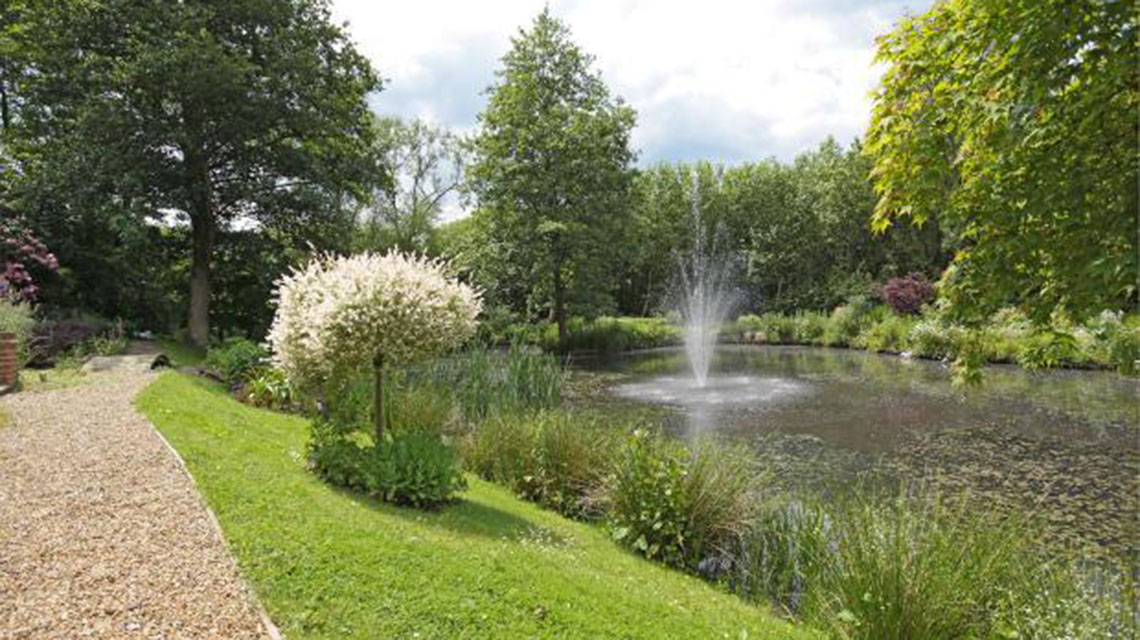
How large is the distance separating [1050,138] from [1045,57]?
1.23 feet

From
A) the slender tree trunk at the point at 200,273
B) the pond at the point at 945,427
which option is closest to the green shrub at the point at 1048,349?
the pond at the point at 945,427

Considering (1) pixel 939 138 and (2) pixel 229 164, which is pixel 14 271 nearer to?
(2) pixel 229 164

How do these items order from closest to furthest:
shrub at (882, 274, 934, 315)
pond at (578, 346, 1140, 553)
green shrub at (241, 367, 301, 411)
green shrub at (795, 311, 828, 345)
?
pond at (578, 346, 1140, 553) < green shrub at (241, 367, 301, 411) < shrub at (882, 274, 934, 315) < green shrub at (795, 311, 828, 345)

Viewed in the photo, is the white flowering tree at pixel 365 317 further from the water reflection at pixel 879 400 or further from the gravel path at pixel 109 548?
the water reflection at pixel 879 400

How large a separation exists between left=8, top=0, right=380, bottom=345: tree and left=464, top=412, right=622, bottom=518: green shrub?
11598 millimetres

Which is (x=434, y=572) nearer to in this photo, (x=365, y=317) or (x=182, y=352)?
(x=365, y=317)

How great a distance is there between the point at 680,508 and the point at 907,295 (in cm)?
2610

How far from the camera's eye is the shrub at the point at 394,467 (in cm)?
595

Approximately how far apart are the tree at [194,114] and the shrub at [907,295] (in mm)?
21922

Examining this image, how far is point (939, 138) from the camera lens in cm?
367

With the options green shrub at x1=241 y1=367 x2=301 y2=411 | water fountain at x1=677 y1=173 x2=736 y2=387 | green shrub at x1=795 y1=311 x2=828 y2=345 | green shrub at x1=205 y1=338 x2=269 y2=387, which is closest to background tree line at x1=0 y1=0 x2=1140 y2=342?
water fountain at x1=677 y1=173 x2=736 y2=387

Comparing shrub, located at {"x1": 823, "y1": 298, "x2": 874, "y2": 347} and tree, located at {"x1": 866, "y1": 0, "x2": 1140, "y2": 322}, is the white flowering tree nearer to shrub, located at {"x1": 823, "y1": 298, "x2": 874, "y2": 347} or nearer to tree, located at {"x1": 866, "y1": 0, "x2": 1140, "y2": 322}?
tree, located at {"x1": 866, "y1": 0, "x2": 1140, "y2": 322}

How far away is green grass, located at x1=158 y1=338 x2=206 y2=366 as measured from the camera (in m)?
14.6

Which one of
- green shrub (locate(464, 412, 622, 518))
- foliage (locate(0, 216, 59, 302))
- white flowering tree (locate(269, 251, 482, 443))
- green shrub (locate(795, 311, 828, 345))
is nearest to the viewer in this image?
white flowering tree (locate(269, 251, 482, 443))
